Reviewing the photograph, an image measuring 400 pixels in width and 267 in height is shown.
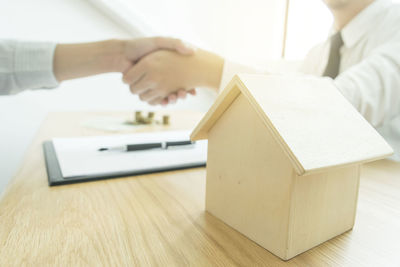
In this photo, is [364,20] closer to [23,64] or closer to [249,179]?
[249,179]

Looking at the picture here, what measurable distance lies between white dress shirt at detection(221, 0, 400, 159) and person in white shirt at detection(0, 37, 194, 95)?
256 mm

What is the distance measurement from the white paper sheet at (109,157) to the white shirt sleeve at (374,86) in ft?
1.25

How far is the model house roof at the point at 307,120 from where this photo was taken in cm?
23

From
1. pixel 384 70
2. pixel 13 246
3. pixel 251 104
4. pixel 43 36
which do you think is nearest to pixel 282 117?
pixel 251 104

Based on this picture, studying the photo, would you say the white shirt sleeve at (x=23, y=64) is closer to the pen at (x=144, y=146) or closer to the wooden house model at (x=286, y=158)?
the pen at (x=144, y=146)

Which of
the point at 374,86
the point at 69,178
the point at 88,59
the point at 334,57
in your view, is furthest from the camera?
the point at 334,57

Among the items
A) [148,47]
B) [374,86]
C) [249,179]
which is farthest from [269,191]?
[148,47]

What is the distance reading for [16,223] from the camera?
30cm

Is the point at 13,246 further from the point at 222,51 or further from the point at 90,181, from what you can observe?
the point at 222,51

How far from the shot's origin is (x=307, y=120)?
262 millimetres

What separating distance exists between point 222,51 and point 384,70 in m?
1.35

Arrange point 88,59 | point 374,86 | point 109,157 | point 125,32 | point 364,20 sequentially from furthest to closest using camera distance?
→ point 125,32 < point 364,20 < point 88,59 < point 374,86 < point 109,157

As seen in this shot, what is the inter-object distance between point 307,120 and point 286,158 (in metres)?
0.05

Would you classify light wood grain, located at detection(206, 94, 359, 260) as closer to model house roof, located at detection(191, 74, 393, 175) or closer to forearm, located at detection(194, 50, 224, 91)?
model house roof, located at detection(191, 74, 393, 175)
